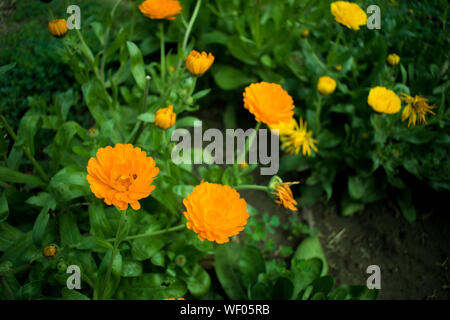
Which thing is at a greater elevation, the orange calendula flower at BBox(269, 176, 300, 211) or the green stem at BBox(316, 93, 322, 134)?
the orange calendula flower at BBox(269, 176, 300, 211)

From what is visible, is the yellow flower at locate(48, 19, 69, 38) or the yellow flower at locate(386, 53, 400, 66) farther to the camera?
the yellow flower at locate(386, 53, 400, 66)

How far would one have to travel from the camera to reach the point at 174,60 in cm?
194

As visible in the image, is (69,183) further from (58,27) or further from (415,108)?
(415,108)

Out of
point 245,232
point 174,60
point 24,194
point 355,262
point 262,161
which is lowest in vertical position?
point 355,262

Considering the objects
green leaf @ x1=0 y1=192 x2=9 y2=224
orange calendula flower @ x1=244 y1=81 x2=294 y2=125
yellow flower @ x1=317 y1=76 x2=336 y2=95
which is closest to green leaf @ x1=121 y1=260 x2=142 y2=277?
green leaf @ x1=0 y1=192 x2=9 y2=224

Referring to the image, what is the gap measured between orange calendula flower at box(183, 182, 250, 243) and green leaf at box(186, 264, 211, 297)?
531mm

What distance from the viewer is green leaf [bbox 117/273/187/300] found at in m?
1.29

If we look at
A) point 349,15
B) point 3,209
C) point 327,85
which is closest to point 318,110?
point 327,85

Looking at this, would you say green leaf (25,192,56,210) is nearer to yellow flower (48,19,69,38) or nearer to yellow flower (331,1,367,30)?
yellow flower (48,19,69,38)

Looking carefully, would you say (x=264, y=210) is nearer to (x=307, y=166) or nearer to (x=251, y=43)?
(x=307, y=166)

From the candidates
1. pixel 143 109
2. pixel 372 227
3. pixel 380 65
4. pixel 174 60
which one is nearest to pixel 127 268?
pixel 143 109

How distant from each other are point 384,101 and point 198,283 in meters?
1.03
